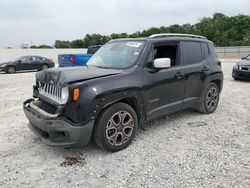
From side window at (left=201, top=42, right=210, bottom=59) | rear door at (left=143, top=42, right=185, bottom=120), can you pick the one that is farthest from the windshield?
side window at (left=201, top=42, right=210, bottom=59)

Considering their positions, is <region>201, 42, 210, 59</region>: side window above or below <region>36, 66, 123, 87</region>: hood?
above

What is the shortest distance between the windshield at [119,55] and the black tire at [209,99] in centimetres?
205

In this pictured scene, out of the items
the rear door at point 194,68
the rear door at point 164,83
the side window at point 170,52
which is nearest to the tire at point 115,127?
the rear door at point 164,83

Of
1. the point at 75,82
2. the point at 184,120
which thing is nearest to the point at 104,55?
the point at 75,82

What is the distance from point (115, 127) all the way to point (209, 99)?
2.82 meters

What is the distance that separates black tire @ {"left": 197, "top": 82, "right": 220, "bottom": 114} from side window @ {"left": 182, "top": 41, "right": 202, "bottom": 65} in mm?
736

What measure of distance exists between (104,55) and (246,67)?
755 centimetres

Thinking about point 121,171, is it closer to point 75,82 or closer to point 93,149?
point 93,149

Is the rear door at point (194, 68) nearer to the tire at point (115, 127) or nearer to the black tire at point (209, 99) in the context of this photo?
the black tire at point (209, 99)

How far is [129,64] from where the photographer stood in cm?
387

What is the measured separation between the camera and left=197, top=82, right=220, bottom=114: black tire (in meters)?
5.21

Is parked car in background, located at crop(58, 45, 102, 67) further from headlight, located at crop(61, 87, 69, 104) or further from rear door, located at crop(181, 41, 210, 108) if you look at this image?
headlight, located at crop(61, 87, 69, 104)

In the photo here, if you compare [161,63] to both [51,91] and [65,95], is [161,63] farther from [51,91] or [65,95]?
[51,91]

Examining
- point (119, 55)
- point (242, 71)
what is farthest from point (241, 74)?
point (119, 55)
